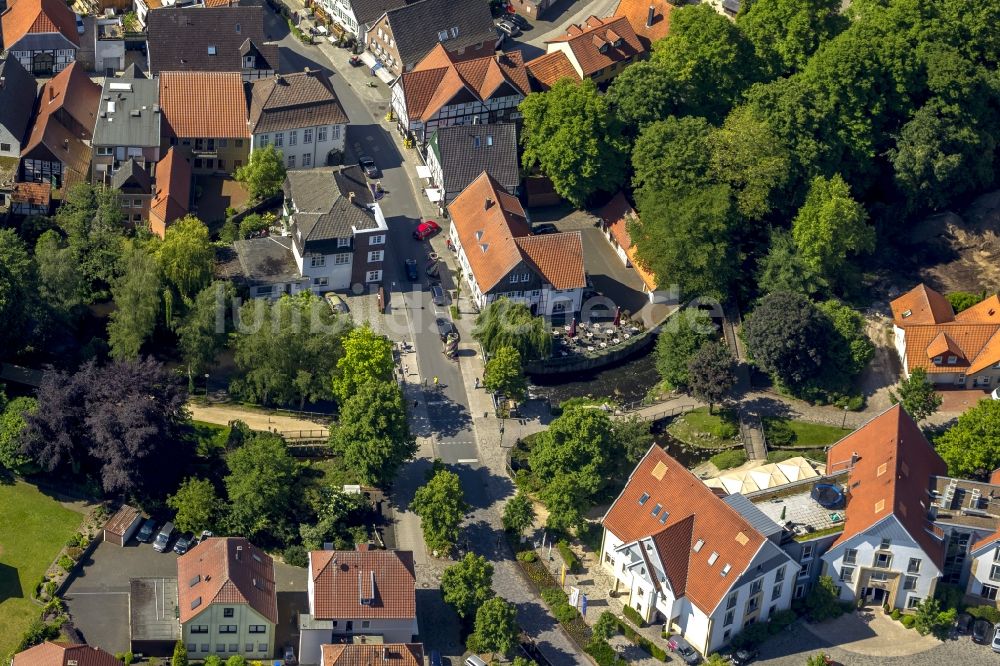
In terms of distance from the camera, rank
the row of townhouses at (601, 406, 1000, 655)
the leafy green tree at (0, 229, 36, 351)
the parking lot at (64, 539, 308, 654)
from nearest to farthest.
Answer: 1. the parking lot at (64, 539, 308, 654)
2. the row of townhouses at (601, 406, 1000, 655)
3. the leafy green tree at (0, 229, 36, 351)

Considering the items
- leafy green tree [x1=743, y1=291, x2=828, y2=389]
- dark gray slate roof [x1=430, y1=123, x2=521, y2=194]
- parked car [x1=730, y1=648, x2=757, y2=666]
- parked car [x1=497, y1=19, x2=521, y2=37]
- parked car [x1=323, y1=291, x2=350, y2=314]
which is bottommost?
parked car [x1=730, y1=648, x2=757, y2=666]

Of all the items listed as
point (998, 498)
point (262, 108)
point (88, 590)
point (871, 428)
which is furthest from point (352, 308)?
point (998, 498)

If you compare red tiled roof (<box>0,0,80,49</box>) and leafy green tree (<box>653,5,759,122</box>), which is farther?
red tiled roof (<box>0,0,80,49</box>)

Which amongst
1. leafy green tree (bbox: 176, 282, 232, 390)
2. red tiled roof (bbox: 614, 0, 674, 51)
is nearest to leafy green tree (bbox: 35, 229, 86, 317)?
leafy green tree (bbox: 176, 282, 232, 390)

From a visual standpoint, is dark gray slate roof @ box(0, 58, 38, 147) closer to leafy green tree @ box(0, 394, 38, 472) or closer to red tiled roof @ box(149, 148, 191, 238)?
red tiled roof @ box(149, 148, 191, 238)

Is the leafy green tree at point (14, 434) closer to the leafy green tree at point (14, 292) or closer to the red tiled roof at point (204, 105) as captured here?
the leafy green tree at point (14, 292)

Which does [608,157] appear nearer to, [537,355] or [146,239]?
[537,355]
